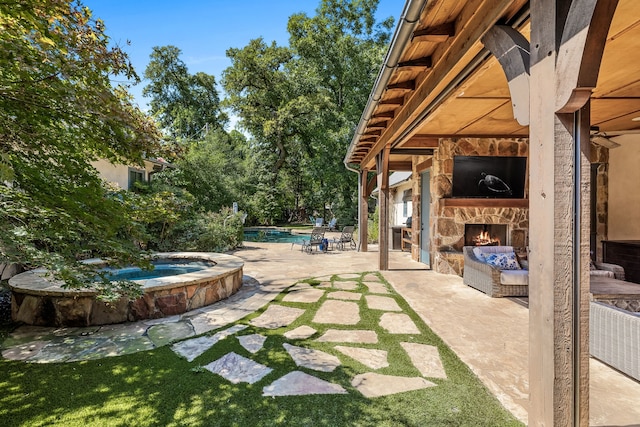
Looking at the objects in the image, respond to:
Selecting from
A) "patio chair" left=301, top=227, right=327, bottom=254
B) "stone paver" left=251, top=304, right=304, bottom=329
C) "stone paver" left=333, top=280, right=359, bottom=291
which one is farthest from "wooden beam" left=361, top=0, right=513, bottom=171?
"patio chair" left=301, top=227, right=327, bottom=254

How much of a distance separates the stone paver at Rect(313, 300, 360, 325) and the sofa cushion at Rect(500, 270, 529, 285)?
2426mm

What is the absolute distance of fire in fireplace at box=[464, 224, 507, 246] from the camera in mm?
7105

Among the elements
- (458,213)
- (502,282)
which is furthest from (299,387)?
(458,213)

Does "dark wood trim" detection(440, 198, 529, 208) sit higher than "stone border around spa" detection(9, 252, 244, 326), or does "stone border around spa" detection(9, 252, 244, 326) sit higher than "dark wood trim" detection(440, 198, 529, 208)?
"dark wood trim" detection(440, 198, 529, 208)

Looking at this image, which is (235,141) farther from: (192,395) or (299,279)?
(192,395)

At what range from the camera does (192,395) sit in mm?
2436

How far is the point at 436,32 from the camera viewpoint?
2.85 m

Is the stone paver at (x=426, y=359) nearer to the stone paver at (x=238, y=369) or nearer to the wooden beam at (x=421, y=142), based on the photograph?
Result: the stone paver at (x=238, y=369)

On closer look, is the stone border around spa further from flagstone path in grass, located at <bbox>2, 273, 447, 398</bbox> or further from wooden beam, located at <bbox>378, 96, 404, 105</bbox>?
wooden beam, located at <bbox>378, 96, 404, 105</bbox>

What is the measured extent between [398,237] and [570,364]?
10.3 m

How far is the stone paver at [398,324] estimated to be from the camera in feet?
12.2

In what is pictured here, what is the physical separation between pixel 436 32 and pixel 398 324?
3.20m

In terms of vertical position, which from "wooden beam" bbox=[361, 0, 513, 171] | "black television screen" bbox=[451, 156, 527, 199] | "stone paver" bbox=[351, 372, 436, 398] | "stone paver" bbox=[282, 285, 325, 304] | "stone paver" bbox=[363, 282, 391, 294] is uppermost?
"wooden beam" bbox=[361, 0, 513, 171]

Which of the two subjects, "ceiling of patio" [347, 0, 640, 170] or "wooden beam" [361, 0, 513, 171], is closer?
"wooden beam" [361, 0, 513, 171]
